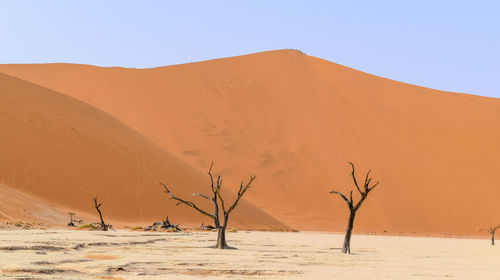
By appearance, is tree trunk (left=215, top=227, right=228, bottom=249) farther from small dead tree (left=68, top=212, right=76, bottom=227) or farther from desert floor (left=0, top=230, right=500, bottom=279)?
small dead tree (left=68, top=212, right=76, bottom=227)

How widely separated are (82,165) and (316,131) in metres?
24.5

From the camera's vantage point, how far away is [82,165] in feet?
127

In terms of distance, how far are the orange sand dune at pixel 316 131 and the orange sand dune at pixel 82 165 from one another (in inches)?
301

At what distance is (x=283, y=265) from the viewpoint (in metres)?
13.2

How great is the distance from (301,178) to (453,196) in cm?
1092

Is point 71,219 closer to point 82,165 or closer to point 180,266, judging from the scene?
point 82,165

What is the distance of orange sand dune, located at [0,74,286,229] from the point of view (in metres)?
35.5

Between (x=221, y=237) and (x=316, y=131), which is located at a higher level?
(x=316, y=131)

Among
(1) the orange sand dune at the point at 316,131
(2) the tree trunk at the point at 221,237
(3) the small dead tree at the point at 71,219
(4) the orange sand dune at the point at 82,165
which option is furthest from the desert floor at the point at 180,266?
(1) the orange sand dune at the point at 316,131

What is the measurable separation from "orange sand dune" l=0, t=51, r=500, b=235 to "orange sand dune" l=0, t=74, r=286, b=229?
7657 millimetres

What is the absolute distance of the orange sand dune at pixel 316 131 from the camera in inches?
1948

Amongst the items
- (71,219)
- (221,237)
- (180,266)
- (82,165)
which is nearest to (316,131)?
(82,165)

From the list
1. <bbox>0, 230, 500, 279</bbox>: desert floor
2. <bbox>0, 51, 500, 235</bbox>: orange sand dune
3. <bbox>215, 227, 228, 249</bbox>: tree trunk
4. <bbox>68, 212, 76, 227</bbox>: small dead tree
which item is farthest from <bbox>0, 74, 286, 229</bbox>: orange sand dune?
<bbox>0, 230, 500, 279</bbox>: desert floor

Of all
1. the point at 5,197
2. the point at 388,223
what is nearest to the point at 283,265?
the point at 5,197
